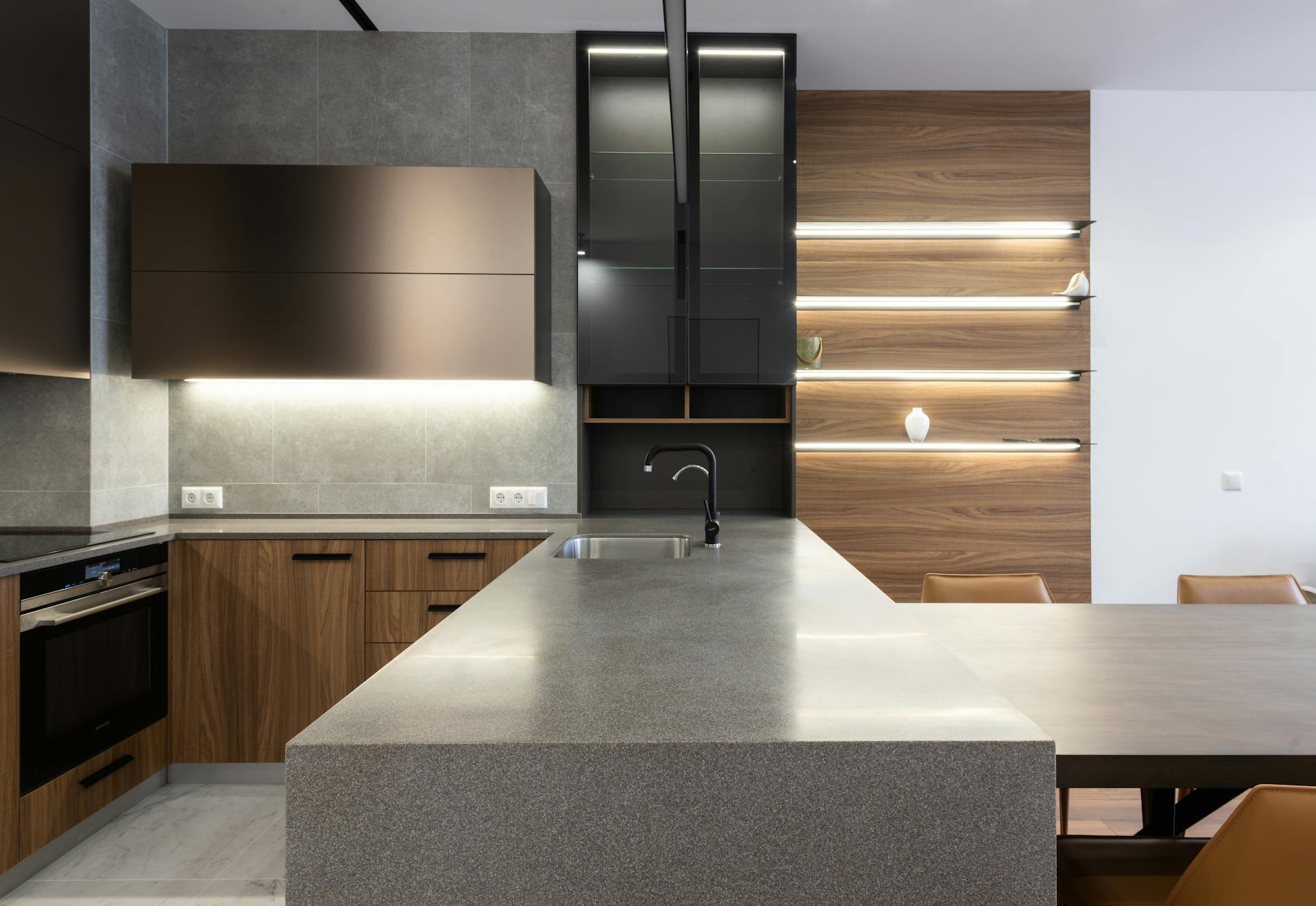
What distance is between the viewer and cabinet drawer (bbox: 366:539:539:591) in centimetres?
281

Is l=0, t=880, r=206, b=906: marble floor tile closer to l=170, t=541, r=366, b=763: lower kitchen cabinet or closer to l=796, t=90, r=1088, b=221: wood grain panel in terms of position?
l=170, t=541, r=366, b=763: lower kitchen cabinet

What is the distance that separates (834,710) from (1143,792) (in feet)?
4.76

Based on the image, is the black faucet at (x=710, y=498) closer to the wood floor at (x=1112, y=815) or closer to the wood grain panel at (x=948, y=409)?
the wood grain panel at (x=948, y=409)

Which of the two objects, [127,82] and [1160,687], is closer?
[1160,687]

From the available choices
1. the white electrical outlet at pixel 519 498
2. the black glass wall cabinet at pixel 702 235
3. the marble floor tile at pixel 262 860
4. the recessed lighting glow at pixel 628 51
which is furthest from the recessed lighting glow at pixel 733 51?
the marble floor tile at pixel 262 860

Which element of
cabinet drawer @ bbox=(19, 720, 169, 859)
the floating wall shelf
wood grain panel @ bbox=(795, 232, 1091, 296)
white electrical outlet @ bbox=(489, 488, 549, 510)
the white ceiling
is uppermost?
the white ceiling

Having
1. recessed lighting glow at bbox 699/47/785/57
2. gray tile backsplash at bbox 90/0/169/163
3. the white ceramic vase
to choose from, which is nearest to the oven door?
gray tile backsplash at bbox 90/0/169/163

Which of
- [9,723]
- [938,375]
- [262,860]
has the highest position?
[938,375]

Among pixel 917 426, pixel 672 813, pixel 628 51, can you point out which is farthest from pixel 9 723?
pixel 917 426

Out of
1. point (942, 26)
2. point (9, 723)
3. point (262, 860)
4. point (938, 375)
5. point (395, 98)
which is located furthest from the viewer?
point (938, 375)

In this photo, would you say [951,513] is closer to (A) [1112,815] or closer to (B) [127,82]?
(A) [1112,815]

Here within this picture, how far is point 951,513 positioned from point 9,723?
353 centimetres

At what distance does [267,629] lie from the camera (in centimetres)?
281

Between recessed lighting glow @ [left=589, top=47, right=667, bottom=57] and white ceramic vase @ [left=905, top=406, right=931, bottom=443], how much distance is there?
6.22 ft
